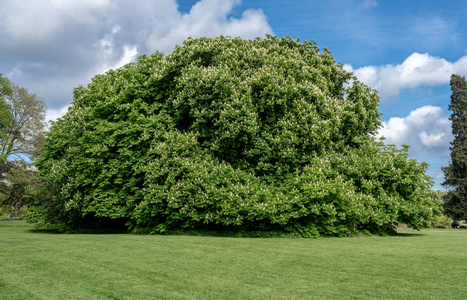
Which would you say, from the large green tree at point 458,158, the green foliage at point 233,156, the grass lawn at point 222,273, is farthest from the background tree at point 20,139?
the large green tree at point 458,158

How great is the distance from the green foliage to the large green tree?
31.4 meters

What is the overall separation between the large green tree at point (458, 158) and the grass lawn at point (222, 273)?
144ft

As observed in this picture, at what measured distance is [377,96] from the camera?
29.4 meters

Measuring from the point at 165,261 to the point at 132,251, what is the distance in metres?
2.44

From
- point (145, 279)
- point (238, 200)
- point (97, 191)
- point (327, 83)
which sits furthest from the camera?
point (327, 83)

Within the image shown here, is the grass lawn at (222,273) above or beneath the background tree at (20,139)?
beneath

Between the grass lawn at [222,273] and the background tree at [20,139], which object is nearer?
the grass lawn at [222,273]

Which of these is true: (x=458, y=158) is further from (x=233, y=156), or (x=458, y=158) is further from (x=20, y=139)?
(x=20, y=139)

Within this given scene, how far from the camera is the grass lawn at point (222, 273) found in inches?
298

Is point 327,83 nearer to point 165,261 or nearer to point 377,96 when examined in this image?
point 377,96

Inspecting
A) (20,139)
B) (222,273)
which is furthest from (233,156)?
(20,139)

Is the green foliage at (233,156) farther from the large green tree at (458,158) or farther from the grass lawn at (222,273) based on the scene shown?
the large green tree at (458,158)

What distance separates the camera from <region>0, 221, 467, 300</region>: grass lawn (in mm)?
7578

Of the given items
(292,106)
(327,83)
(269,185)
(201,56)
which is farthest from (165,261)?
(327,83)
